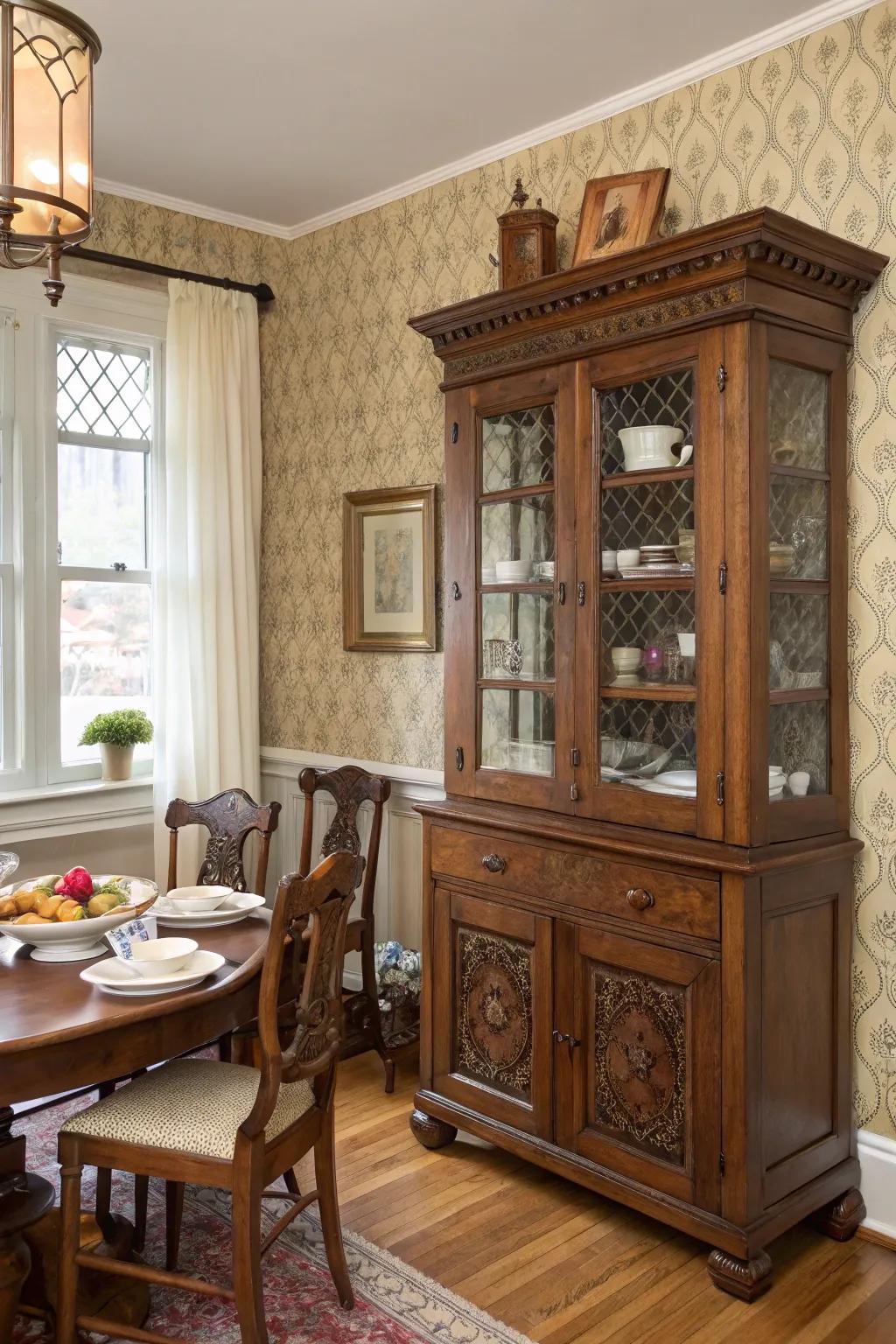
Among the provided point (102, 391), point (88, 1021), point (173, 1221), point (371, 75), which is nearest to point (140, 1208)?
point (173, 1221)

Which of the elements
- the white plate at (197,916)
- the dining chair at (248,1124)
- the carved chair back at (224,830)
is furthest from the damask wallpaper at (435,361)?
the dining chair at (248,1124)

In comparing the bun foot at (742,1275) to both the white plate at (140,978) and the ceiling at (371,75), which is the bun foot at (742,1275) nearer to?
the white plate at (140,978)

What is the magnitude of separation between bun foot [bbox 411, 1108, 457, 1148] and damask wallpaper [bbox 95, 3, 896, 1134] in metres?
1.10

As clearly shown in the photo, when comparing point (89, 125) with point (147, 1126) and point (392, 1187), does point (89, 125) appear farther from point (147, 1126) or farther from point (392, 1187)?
point (392, 1187)

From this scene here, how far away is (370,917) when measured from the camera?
11.6ft

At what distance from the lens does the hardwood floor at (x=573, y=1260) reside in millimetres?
2238

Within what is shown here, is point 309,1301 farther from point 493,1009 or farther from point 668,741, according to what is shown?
point 668,741

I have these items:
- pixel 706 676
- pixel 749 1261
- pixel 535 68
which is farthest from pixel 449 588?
pixel 749 1261

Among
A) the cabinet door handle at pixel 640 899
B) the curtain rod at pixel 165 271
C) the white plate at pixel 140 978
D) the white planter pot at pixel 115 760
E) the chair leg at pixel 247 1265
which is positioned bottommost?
the chair leg at pixel 247 1265

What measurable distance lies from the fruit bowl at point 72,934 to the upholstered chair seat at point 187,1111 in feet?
0.98

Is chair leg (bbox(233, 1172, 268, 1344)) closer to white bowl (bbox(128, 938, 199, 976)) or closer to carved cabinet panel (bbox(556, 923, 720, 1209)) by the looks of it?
white bowl (bbox(128, 938, 199, 976))

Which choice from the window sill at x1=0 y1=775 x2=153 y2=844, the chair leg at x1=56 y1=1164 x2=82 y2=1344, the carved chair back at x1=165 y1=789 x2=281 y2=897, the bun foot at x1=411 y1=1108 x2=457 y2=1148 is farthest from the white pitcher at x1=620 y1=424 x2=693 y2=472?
the window sill at x1=0 y1=775 x2=153 y2=844

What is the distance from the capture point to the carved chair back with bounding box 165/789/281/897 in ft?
10.2

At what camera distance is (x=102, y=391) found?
3.98 m
